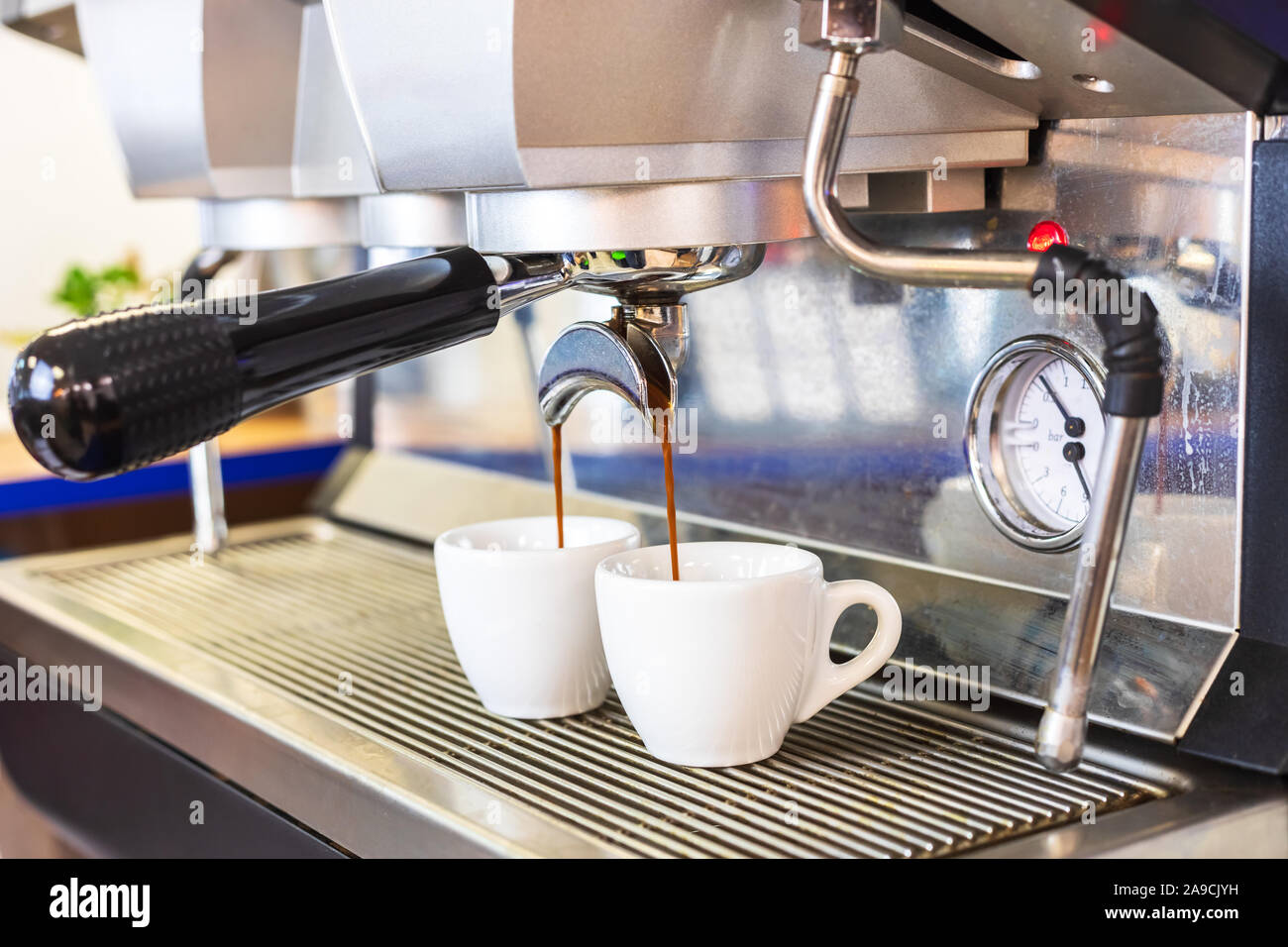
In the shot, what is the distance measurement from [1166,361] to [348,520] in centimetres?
69

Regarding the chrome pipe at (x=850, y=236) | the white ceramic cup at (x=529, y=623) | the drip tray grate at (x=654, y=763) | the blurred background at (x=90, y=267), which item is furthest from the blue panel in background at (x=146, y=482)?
the chrome pipe at (x=850, y=236)

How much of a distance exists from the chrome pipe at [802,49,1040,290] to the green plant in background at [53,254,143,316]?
1.68 m

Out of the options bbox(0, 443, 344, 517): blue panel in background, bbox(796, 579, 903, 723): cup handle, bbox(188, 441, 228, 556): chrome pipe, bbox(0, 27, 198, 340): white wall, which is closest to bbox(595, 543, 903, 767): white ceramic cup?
bbox(796, 579, 903, 723): cup handle

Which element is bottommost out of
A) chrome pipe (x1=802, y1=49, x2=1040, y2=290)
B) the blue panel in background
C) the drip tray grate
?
the blue panel in background

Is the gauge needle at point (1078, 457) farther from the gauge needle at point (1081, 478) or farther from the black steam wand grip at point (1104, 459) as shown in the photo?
the black steam wand grip at point (1104, 459)

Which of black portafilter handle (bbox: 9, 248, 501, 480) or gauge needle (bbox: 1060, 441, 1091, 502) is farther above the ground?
black portafilter handle (bbox: 9, 248, 501, 480)

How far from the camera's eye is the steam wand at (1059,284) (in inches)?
17.1

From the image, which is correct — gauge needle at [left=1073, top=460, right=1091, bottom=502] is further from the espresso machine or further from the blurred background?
the blurred background

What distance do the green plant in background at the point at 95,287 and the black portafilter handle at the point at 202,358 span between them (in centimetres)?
157

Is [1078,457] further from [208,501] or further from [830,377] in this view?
[208,501]

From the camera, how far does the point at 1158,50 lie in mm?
453

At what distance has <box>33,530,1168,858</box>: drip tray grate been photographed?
19.2 inches
